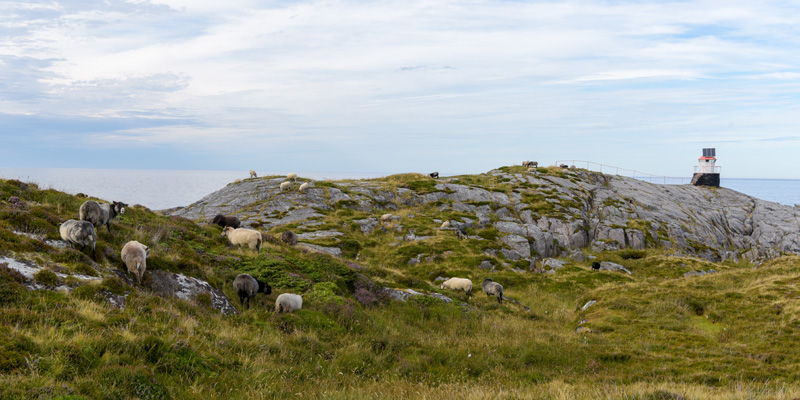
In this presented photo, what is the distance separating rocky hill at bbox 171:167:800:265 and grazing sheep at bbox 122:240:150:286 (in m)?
24.1

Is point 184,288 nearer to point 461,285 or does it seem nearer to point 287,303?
point 287,303

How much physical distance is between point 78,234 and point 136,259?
1.95 m

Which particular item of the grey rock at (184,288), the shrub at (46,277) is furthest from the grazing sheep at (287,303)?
the shrub at (46,277)

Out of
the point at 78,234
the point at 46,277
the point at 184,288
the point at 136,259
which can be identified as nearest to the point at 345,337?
the point at 184,288

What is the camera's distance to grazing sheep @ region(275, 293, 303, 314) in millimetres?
14789

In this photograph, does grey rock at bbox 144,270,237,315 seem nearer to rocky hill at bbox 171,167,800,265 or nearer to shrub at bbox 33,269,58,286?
shrub at bbox 33,269,58,286

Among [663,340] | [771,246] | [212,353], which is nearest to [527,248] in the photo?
[663,340]

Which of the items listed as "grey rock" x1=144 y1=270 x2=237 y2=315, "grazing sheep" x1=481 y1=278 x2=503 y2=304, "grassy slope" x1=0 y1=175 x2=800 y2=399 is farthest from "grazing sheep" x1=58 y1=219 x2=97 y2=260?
"grazing sheep" x1=481 y1=278 x2=503 y2=304

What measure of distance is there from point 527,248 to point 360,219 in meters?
19.9

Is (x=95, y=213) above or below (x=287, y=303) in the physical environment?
above

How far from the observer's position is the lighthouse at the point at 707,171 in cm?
9100

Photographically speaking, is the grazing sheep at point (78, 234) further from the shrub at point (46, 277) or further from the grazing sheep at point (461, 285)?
the grazing sheep at point (461, 285)

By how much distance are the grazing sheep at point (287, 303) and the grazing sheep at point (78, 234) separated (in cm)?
600

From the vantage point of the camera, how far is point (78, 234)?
13.2 metres
